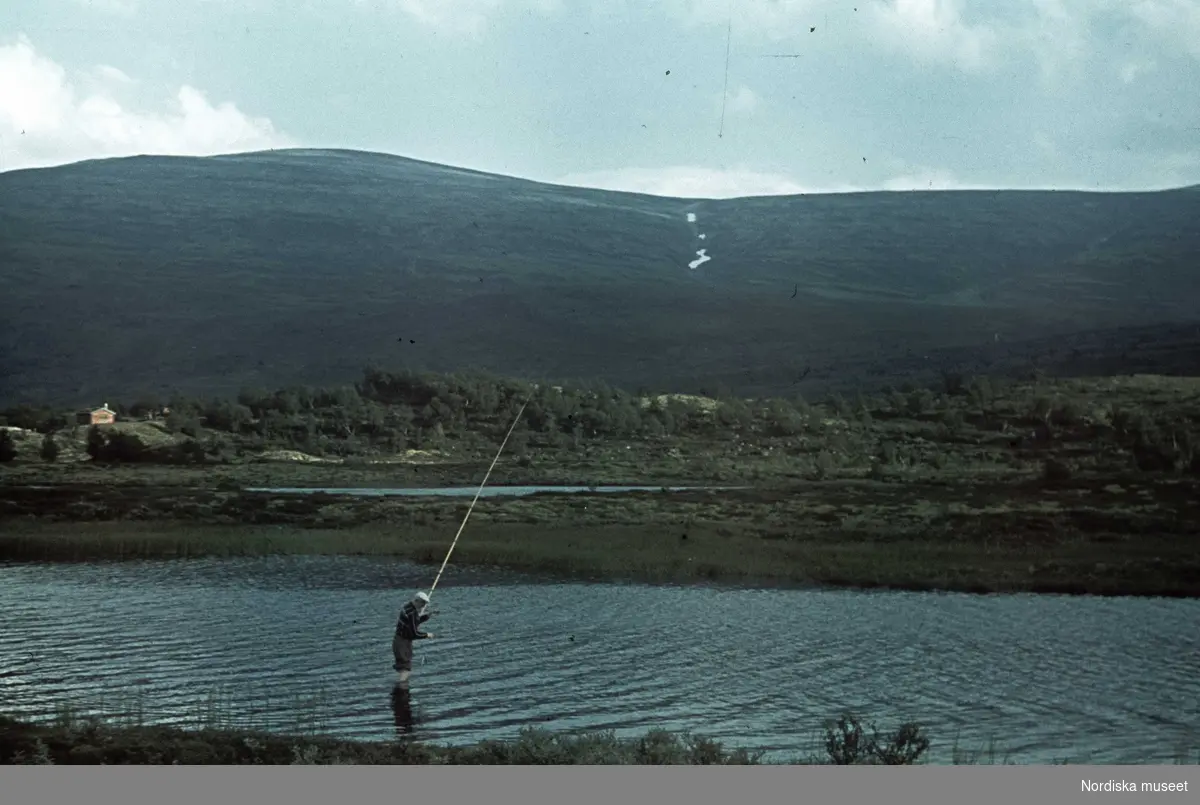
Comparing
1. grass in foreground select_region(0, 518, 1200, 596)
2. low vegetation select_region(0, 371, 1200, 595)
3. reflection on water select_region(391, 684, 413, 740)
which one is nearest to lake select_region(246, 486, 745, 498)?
low vegetation select_region(0, 371, 1200, 595)

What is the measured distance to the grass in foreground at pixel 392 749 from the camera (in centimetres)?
971

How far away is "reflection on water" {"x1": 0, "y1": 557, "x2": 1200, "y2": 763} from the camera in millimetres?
11281

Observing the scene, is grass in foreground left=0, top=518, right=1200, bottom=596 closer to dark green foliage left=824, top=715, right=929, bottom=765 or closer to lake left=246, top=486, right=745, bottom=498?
lake left=246, top=486, right=745, bottom=498

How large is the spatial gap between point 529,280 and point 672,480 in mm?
42490

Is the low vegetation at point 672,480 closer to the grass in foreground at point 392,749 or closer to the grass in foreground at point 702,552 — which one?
the grass in foreground at point 702,552

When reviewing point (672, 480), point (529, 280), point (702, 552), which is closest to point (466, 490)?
point (672, 480)

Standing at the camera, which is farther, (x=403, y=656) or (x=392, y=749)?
(x=403, y=656)

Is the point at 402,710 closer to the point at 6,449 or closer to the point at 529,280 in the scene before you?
the point at 6,449

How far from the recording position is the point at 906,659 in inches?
542

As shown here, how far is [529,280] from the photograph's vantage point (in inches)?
2552
